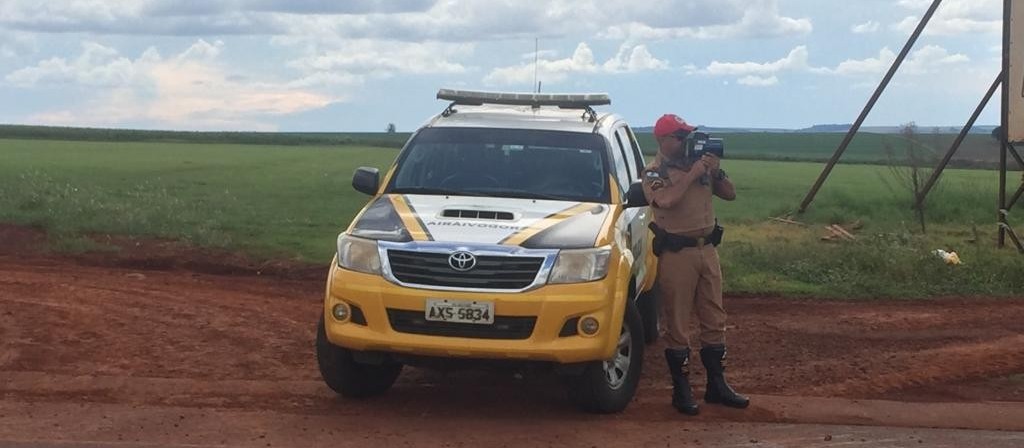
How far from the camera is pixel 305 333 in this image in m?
9.70

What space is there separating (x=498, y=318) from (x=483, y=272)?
0.88 ft

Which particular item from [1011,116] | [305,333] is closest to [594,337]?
[305,333]

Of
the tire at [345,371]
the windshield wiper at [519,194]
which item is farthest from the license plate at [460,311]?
the windshield wiper at [519,194]

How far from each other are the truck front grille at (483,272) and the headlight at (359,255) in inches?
8.8

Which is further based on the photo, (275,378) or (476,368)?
(275,378)

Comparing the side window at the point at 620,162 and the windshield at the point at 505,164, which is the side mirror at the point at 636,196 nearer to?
the windshield at the point at 505,164

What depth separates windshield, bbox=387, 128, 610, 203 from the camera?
26.0ft

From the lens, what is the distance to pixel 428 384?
26.6ft

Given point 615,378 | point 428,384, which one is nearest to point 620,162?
point 615,378

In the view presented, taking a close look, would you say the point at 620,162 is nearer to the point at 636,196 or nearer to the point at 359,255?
the point at 636,196

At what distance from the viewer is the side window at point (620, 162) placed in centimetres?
823

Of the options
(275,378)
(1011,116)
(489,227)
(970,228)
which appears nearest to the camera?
(489,227)

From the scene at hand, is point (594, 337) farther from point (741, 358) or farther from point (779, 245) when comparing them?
point (779, 245)

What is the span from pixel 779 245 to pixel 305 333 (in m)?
7.59
